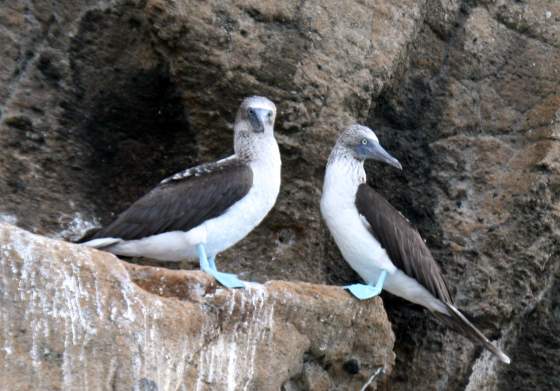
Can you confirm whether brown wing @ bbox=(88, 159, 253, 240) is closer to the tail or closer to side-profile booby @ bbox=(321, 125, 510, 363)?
side-profile booby @ bbox=(321, 125, 510, 363)

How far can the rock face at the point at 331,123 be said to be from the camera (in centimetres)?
832

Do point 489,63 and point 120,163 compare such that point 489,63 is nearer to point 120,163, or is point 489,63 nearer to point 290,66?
point 290,66

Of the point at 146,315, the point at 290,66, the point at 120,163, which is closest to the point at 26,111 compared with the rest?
the point at 120,163

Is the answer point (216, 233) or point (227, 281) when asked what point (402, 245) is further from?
point (227, 281)

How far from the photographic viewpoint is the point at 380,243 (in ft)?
26.7

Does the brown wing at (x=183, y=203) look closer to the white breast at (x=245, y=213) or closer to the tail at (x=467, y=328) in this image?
the white breast at (x=245, y=213)

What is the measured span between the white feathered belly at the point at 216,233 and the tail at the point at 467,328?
1.55 m

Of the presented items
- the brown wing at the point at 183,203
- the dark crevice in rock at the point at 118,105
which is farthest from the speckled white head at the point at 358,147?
the dark crevice in rock at the point at 118,105

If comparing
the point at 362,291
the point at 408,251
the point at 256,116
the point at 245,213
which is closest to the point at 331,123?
the point at 256,116

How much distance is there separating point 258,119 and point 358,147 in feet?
2.92

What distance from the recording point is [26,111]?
8359 mm

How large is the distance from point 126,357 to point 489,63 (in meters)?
4.70

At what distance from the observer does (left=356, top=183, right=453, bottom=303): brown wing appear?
317 inches

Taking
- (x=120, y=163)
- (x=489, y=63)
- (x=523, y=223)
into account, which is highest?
(x=489, y=63)
